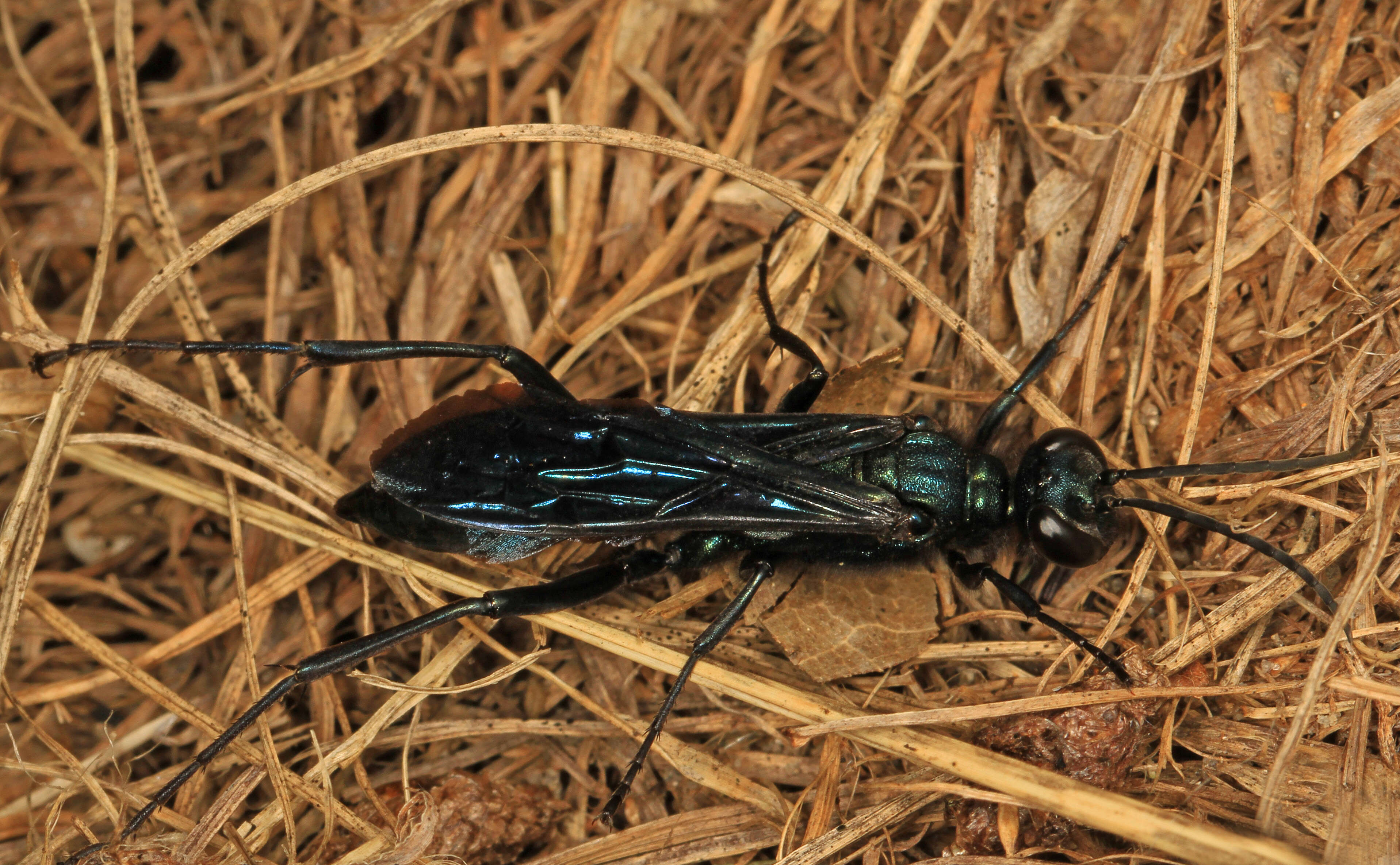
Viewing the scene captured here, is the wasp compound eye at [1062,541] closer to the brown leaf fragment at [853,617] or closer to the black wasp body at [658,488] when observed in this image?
the black wasp body at [658,488]

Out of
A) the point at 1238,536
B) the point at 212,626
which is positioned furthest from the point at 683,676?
the point at 212,626

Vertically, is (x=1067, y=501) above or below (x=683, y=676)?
above

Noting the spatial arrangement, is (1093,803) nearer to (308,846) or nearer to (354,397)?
(308,846)

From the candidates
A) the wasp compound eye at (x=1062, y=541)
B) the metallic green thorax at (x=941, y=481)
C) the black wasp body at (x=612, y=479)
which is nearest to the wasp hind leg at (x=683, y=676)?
the black wasp body at (x=612, y=479)

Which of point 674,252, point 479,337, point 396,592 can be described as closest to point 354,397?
point 479,337

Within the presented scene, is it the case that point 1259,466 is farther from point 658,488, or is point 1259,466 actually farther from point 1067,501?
point 658,488

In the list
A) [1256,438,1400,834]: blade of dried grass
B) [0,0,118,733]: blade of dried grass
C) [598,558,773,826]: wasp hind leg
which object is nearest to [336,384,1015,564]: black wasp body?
[598,558,773,826]: wasp hind leg
